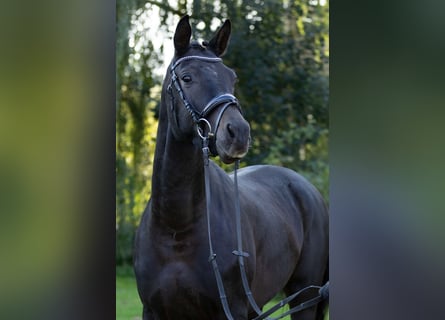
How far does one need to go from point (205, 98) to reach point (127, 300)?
5.90 meters

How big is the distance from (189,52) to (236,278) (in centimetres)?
102

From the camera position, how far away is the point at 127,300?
836 centimetres

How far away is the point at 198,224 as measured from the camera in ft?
10.4

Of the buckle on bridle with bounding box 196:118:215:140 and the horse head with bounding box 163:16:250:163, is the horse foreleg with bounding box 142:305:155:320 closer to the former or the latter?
the horse head with bounding box 163:16:250:163

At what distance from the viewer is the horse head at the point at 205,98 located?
2.67 m

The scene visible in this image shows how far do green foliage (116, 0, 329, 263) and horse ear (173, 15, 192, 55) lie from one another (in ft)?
15.3

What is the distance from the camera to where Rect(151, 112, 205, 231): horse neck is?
307 centimetres

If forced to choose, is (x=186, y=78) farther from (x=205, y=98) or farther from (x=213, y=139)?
(x=213, y=139)

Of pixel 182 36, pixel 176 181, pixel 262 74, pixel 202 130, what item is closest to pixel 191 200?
pixel 176 181

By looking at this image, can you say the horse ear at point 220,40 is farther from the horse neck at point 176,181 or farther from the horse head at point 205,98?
the horse neck at point 176,181
